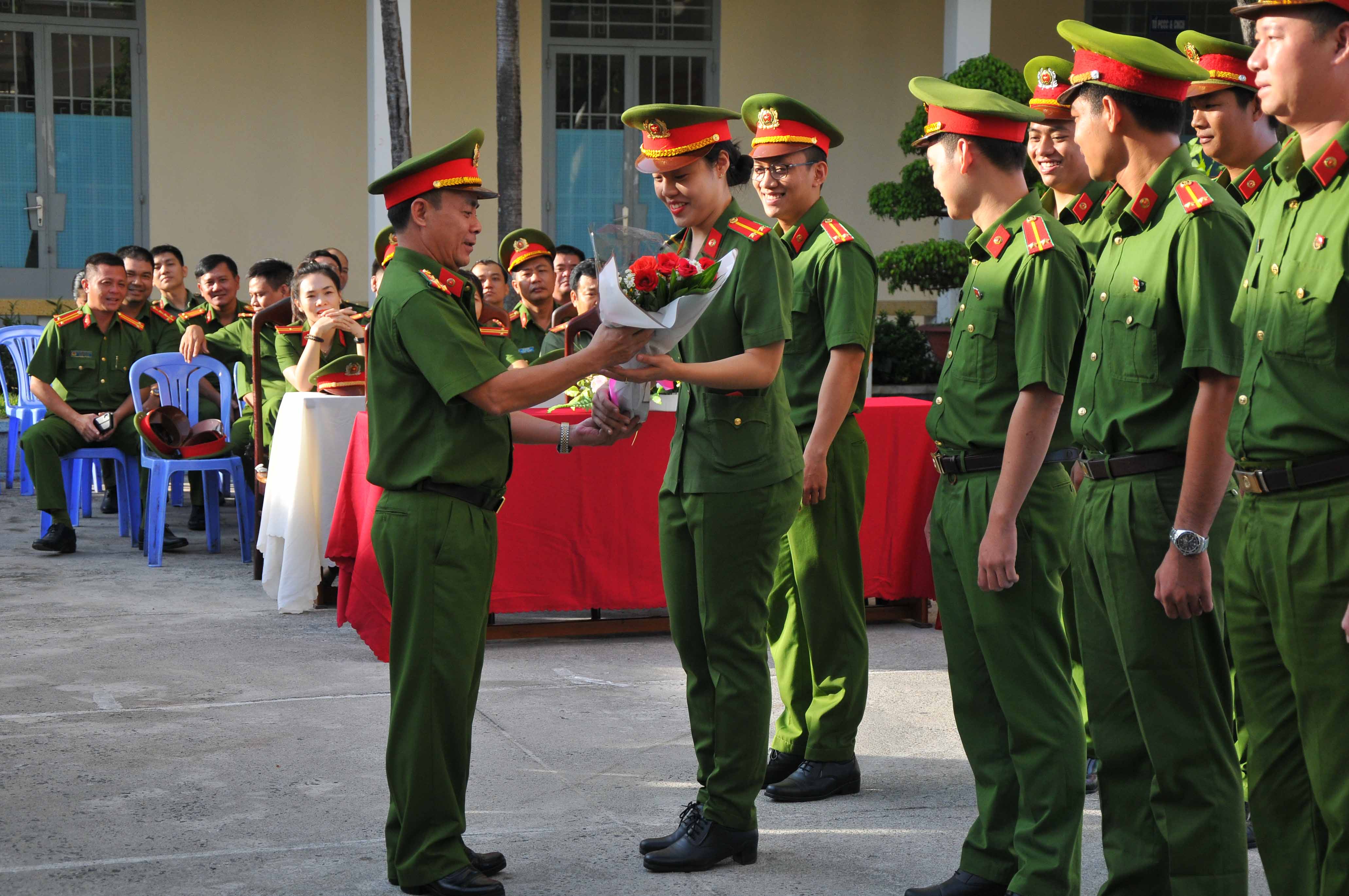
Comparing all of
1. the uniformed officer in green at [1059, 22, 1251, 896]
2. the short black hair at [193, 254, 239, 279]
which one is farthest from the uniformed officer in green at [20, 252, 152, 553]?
the uniformed officer in green at [1059, 22, 1251, 896]

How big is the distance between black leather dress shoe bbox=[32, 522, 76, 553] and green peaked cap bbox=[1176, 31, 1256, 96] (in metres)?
6.48

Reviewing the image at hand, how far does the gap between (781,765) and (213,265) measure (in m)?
6.32

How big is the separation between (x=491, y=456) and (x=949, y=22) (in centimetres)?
1011

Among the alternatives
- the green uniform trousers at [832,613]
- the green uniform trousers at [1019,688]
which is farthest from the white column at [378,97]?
the green uniform trousers at [1019,688]

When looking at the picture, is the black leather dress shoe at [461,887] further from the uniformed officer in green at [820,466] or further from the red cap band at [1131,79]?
the red cap band at [1131,79]

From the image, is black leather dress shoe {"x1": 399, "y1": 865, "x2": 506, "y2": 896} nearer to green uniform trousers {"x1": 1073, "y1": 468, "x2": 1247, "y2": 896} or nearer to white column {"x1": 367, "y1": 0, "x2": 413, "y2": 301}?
green uniform trousers {"x1": 1073, "y1": 468, "x2": 1247, "y2": 896}

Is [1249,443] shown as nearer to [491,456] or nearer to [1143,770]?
[1143,770]

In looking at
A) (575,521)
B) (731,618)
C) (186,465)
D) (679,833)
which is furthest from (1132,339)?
(186,465)

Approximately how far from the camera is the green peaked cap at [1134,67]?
102 inches

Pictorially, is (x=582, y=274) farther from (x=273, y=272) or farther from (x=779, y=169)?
(x=779, y=169)

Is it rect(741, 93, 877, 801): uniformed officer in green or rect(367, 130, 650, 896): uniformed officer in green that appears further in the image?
rect(741, 93, 877, 801): uniformed officer in green

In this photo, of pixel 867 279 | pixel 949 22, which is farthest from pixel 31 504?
pixel 949 22

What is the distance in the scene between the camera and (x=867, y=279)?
3.97 metres

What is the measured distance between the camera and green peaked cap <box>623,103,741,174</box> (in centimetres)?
321
